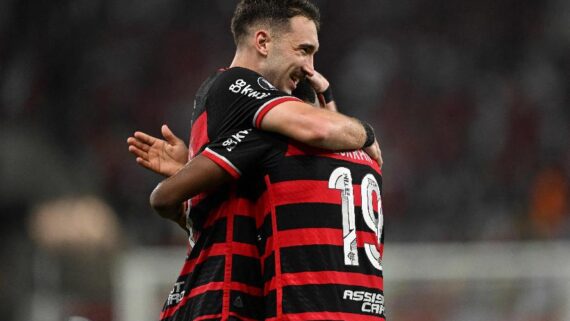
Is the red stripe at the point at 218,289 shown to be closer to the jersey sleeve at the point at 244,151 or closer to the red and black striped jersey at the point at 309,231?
the red and black striped jersey at the point at 309,231

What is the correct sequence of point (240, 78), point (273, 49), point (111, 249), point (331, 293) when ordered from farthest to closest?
point (111, 249) → point (273, 49) → point (240, 78) → point (331, 293)

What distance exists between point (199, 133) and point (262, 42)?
0.41 metres

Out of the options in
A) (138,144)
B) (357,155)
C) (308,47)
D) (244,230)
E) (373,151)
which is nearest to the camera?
(244,230)

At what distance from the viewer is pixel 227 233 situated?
8.51ft

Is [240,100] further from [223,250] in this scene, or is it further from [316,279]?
[316,279]

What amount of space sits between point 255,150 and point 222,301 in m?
0.44

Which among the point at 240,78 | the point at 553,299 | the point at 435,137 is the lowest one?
the point at 240,78

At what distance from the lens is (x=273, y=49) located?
293cm

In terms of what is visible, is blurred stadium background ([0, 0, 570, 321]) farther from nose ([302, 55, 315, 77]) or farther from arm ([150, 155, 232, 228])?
arm ([150, 155, 232, 228])

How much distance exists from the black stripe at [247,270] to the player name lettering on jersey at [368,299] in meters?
0.26

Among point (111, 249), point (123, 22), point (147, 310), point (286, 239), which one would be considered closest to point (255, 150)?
point (286, 239)

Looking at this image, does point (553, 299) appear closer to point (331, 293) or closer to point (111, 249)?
point (111, 249)

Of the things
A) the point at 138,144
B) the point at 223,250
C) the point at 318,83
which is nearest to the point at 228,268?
the point at 223,250

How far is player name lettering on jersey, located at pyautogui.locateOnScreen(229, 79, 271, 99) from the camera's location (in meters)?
2.62
